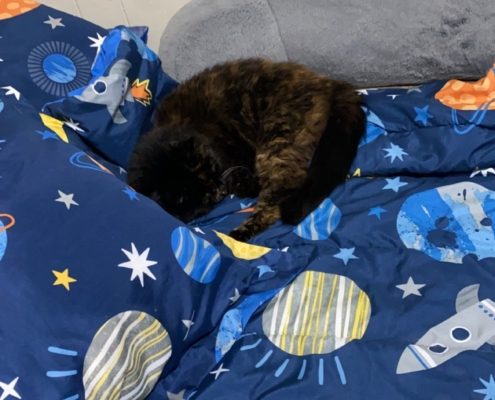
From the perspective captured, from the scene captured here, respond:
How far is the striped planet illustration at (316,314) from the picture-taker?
38.4 inches

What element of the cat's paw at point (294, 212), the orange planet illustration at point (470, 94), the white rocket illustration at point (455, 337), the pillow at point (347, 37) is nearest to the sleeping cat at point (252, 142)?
the cat's paw at point (294, 212)

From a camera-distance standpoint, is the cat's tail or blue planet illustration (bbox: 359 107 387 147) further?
blue planet illustration (bbox: 359 107 387 147)

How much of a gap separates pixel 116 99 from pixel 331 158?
0.58 metres

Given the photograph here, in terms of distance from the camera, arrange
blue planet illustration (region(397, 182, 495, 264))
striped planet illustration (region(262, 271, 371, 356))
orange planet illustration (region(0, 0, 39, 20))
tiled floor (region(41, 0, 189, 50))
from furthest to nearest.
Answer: tiled floor (region(41, 0, 189, 50)) < orange planet illustration (region(0, 0, 39, 20)) < blue planet illustration (region(397, 182, 495, 264)) < striped planet illustration (region(262, 271, 371, 356))

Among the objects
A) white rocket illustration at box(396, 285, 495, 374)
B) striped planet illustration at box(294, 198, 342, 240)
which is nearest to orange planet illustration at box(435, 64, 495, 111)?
striped planet illustration at box(294, 198, 342, 240)

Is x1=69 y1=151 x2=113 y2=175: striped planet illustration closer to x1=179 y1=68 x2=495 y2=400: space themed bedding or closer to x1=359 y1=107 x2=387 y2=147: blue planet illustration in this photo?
x1=179 y1=68 x2=495 y2=400: space themed bedding

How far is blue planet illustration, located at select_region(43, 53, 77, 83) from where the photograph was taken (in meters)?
1.41

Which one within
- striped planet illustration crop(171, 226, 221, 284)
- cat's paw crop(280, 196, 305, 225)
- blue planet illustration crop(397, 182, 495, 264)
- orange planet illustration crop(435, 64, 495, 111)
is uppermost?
striped planet illustration crop(171, 226, 221, 284)

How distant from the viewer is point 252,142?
1.54 metres

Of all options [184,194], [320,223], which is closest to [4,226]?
[184,194]

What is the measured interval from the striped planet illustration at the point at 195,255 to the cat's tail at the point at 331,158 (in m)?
0.28

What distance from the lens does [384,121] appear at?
142 cm

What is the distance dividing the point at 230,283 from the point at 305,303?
0.15 metres

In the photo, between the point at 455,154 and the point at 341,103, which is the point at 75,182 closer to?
the point at 341,103
